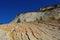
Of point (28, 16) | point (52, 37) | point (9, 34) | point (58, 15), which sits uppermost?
point (28, 16)

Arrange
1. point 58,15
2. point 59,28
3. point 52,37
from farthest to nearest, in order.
A: 1. point 58,15
2. point 59,28
3. point 52,37

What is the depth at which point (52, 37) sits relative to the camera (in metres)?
10.9

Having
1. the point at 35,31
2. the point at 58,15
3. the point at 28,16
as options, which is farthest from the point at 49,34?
the point at 28,16

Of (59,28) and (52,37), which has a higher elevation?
(59,28)

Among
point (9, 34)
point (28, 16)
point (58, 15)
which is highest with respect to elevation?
point (28, 16)

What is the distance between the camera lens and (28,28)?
1348 centimetres

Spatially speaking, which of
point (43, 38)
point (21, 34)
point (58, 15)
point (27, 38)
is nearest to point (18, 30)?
point (21, 34)

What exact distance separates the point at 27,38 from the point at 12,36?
3.85ft

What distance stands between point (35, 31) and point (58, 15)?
5394 mm

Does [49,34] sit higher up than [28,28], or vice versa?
[28,28]

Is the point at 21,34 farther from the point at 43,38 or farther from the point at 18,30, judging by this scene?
the point at 43,38

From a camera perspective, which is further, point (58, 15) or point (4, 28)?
point (58, 15)

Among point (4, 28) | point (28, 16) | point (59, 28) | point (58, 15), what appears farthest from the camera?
point (28, 16)

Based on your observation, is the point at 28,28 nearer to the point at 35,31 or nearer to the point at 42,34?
the point at 35,31
